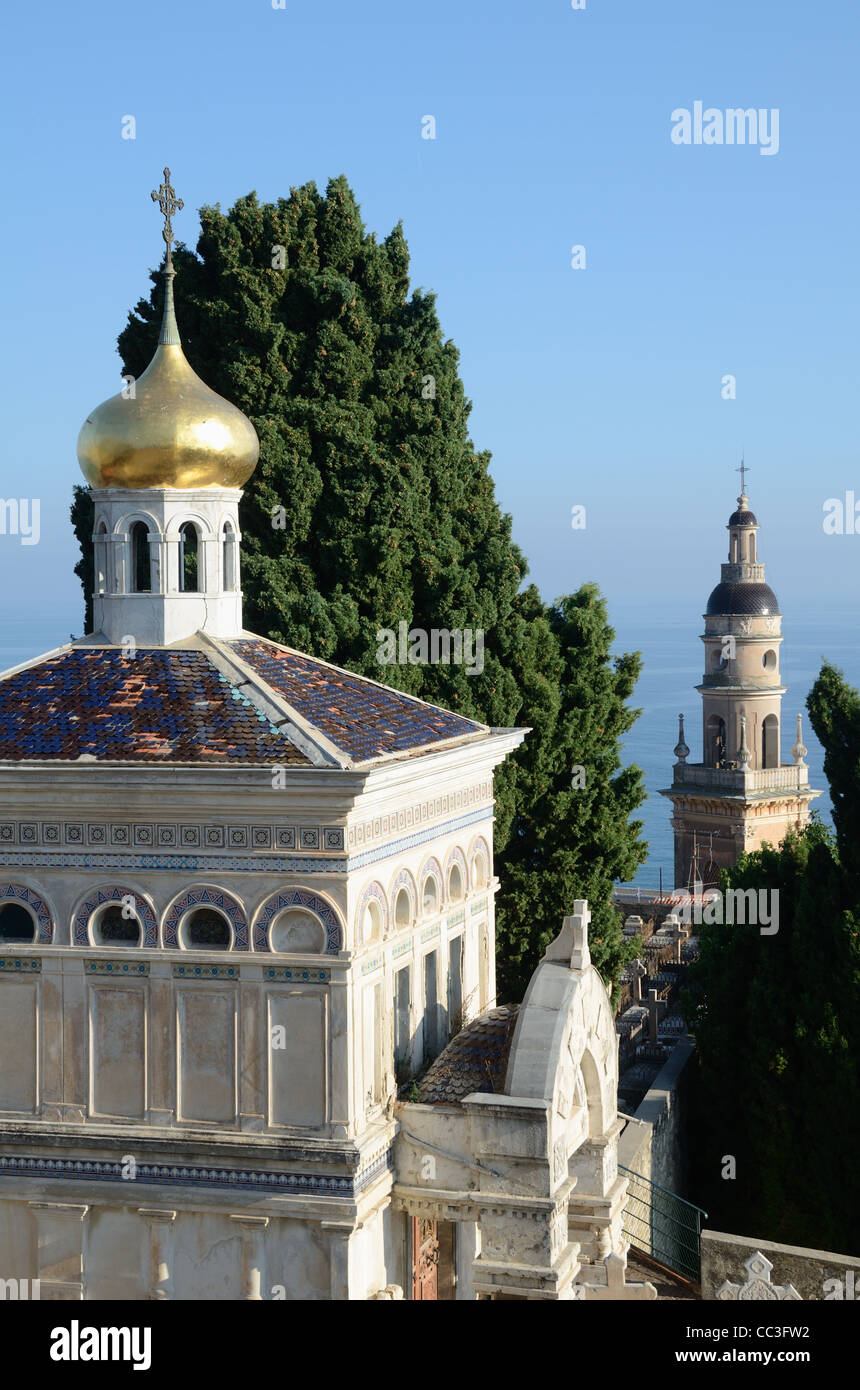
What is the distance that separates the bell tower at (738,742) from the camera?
5403 cm

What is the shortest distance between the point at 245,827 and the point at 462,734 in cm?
397

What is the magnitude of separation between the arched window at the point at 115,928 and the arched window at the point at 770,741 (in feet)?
140

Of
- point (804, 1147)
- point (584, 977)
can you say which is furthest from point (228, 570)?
point (804, 1147)

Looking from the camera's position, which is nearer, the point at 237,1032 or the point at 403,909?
the point at 237,1032

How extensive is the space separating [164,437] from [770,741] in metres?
41.5

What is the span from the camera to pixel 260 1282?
1459 cm

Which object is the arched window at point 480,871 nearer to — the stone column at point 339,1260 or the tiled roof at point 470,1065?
the tiled roof at point 470,1065

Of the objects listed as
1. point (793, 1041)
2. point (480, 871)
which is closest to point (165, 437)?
point (480, 871)

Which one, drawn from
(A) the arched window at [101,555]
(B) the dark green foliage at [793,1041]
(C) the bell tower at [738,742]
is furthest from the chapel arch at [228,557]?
(C) the bell tower at [738,742]

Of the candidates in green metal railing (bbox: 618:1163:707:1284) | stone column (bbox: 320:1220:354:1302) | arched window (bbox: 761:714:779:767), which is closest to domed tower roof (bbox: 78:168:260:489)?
stone column (bbox: 320:1220:354:1302)

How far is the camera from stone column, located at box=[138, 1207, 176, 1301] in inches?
581

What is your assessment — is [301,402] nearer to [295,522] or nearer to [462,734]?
[295,522]

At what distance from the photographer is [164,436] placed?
659 inches

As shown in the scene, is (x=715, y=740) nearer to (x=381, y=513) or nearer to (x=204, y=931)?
(x=381, y=513)
